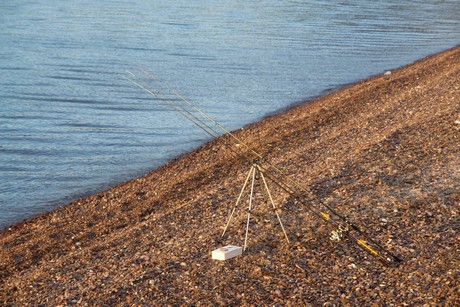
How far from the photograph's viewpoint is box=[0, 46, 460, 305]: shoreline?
6512 mm

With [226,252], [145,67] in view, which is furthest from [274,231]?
[145,67]

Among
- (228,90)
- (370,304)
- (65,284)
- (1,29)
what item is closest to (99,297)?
(65,284)

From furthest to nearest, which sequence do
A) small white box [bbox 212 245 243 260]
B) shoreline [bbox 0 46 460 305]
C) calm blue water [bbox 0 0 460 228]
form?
calm blue water [bbox 0 0 460 228] → small white box [bbox 212 245 243 260] → shoreline [bbox 0 46 460 305]

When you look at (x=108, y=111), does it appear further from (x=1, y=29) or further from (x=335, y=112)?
(x=1, y=29)

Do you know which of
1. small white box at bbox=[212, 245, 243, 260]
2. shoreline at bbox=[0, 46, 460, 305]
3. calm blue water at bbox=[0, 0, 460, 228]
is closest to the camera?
shoreline at bbox=[0, 46, 460, 305]

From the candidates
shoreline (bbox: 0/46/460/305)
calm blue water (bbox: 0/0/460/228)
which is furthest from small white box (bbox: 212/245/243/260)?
calm blue water (bbox: 0/0/460/228)

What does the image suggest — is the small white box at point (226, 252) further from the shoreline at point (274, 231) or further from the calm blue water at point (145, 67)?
the calm blue water at point (145, 67)

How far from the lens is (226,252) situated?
704cm

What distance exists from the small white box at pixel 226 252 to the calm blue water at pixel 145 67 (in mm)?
4532

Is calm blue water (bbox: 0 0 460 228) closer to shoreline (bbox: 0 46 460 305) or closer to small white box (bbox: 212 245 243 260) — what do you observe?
shoreline (bbox: 0 46 460 305)

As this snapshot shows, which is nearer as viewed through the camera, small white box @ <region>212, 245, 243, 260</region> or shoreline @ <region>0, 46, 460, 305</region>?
shoreline @ <region>0, 46, 460, 305</region>

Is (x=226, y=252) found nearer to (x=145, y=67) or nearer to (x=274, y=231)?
(x=274, y=231)

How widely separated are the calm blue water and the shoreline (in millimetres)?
1601

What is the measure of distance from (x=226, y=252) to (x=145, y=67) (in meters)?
17.7
